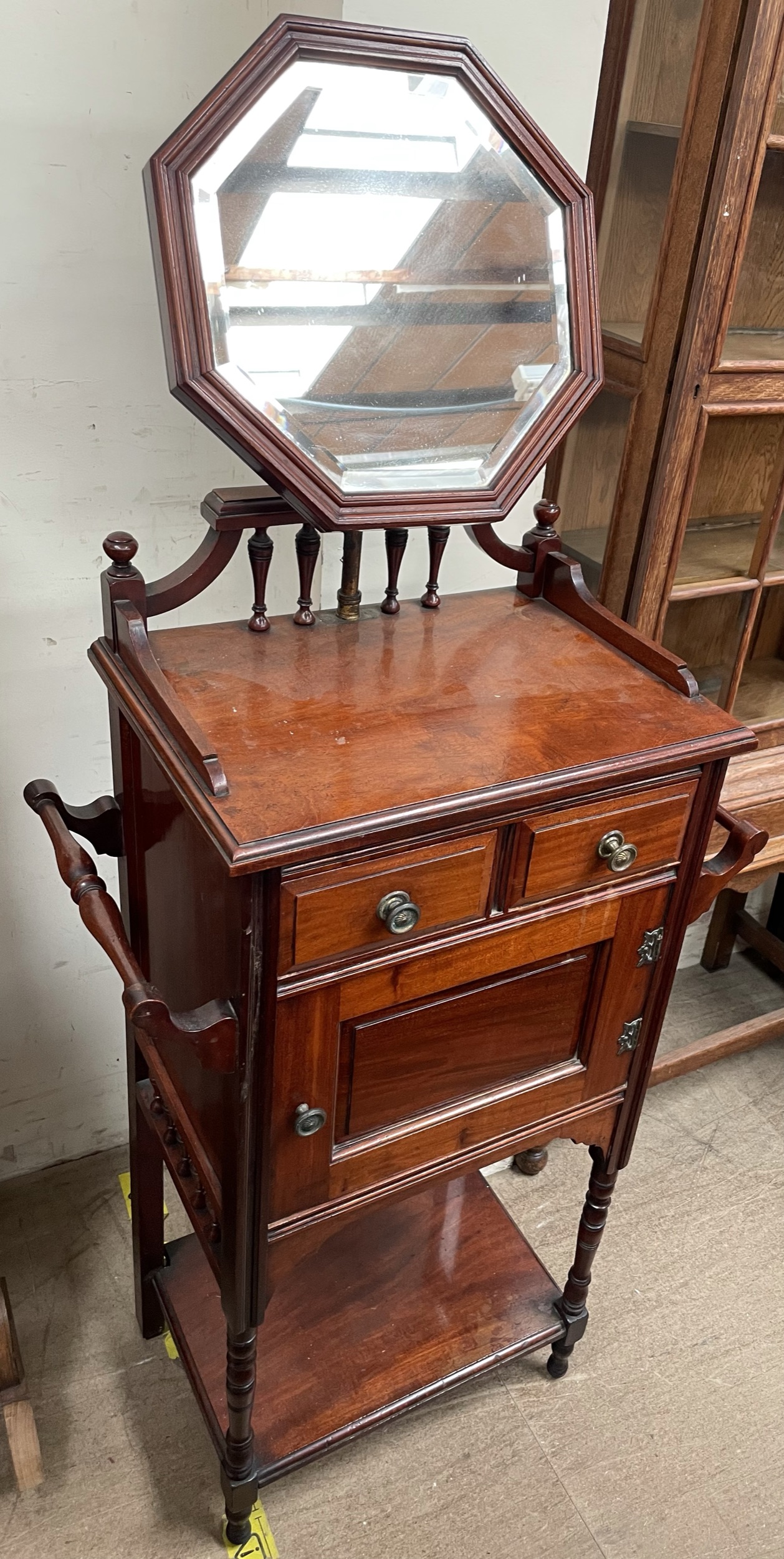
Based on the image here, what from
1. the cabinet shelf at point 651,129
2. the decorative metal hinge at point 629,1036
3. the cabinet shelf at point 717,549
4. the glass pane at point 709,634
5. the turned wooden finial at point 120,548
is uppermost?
the cabinet shelf at point 651,129

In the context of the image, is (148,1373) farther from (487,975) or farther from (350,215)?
(350,215)

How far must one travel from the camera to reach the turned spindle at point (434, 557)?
4.95 ft

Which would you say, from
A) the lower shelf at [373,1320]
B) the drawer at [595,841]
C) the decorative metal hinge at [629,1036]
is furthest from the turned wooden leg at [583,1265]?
the drawer at [595,841]

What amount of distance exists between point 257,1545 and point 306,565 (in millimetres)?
1340

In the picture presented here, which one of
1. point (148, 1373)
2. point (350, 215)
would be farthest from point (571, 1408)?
point (350, 215)

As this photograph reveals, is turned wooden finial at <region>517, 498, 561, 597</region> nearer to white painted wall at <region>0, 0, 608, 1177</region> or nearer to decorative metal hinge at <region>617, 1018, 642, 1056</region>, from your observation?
white painted wall at <region>0, 0, 608, 1177</region>

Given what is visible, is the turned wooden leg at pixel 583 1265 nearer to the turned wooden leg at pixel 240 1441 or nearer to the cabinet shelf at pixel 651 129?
the turned wooden leg at pixel 240 1441

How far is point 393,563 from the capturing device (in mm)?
1516

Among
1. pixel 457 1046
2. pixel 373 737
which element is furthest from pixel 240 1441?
pixel 373 737

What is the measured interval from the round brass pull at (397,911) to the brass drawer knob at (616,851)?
0.25 m

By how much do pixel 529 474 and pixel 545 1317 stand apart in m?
1.27

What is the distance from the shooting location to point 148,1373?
1879mm

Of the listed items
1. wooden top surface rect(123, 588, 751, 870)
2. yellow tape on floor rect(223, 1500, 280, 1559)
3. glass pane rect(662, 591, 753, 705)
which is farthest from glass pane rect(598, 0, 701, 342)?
yellow tape on floor rect(223, 1500, 280, 1559)

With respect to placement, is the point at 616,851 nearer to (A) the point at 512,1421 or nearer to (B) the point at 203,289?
(B) the point at 203,289
